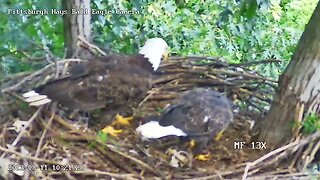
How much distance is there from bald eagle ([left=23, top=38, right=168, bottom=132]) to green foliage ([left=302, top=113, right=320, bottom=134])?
687 millimetres

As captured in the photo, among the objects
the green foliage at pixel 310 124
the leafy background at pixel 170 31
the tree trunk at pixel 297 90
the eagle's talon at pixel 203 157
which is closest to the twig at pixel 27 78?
the leafy background at pixel 170 31

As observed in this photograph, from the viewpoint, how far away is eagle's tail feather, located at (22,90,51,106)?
96.3 inches

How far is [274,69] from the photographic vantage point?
3.86 meters

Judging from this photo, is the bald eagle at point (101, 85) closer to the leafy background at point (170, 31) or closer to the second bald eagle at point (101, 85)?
the second bald eagle at point (101, 85)

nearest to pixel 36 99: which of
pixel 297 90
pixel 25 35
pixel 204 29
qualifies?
pixel 25 35

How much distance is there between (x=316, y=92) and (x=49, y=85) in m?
0.99

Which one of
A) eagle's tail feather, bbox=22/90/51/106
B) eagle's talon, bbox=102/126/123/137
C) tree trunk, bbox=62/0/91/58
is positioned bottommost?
eagle's talon, bbox=102/126/123/137

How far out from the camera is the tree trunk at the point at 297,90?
2.22 metres

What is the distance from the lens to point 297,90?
7.58 feet

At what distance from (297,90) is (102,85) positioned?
76cm

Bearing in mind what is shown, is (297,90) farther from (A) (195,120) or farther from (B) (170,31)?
(B) (170,31)

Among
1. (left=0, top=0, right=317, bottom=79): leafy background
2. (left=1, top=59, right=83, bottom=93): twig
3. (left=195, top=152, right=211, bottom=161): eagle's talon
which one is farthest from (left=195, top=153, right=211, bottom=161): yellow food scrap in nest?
(left=1, top=59, right=83, bottom=93): twig

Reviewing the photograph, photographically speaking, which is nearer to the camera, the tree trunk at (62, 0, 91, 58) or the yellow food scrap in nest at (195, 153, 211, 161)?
the yellow food scrap in nest at (195, 153, 211, 161)

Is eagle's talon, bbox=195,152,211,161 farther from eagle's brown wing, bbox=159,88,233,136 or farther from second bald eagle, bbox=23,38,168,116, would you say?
second bald eagle, bbox=23,38,168,116
